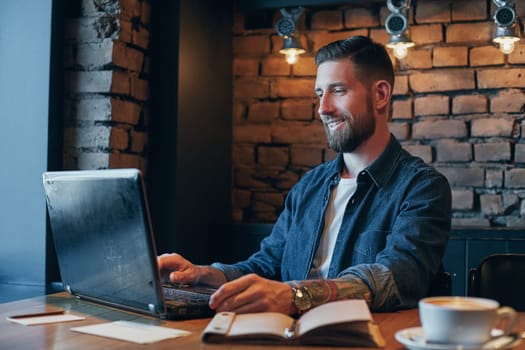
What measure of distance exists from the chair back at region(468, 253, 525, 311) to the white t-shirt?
14.0 inches

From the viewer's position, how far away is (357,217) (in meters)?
1.87

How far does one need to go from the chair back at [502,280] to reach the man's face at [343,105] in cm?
46

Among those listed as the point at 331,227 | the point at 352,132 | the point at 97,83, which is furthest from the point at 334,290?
the point at 97,83

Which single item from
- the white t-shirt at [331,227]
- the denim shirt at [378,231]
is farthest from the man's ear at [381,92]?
the white t-shirt at [331,227]

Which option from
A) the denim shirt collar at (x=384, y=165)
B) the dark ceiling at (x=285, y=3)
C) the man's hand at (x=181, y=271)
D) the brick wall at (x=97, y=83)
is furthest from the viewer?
the dark ceiling at (x=285, y=3)

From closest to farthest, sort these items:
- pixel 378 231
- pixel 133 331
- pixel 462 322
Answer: pixel 462 322 → pixel 133 331 → pixel 378 231

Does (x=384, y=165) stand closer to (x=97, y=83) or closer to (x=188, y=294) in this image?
(x=188, y=294)

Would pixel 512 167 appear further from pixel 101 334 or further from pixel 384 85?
pixel 101 334

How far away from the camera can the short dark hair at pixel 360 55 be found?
6.57 ft

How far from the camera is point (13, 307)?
1.54 meters

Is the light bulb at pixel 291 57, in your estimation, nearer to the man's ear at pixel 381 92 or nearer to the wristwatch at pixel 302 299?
the man's ear at pixel 381 92

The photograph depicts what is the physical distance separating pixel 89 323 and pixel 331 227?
786mm

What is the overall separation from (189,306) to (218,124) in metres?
1.73

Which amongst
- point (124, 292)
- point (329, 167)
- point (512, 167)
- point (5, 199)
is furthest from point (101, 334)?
point (512, 167)
